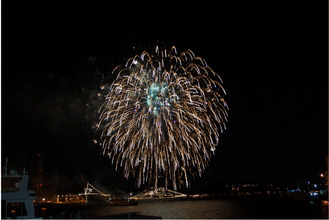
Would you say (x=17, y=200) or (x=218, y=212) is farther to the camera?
(x=218, y=212)

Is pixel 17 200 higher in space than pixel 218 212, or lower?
higher

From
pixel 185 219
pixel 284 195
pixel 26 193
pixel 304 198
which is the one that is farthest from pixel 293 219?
pixel 284 195

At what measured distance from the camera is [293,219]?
5828cm

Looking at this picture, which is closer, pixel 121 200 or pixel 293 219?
pixel 293 219

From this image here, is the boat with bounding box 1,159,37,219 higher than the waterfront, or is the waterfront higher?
the boat with bounding box 1,159,37,219

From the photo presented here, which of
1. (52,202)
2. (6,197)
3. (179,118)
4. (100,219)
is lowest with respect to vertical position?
(52,202)

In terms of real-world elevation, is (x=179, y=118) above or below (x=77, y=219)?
→ above

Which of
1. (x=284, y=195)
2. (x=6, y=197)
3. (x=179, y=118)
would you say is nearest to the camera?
(x=6, y=197)

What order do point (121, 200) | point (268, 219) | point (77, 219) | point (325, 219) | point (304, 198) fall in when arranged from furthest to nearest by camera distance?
1. point (121, 200)
2. point (304, 198)
3. point (268, 219)
4. point (325, 219)
5. point (77, 219)

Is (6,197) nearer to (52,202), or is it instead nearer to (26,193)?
(26,193)

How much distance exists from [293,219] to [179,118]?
3155 cm

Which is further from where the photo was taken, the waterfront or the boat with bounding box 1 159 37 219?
the waterfront

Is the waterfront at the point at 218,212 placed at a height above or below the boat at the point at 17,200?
below

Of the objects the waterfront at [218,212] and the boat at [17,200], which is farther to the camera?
the waterfront at [218,212]
